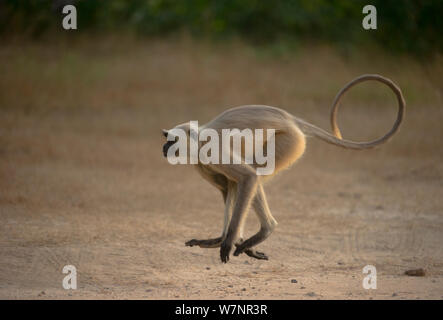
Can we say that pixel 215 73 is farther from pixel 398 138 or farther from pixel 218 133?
pixel 218 133

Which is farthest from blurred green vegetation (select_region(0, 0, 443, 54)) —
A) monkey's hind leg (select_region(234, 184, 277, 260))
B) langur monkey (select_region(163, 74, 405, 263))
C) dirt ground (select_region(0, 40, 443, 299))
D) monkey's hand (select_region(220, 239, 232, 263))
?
monkey's hand (select_region(220, 239, 232, 263))

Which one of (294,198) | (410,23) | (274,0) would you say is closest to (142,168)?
(294,198)

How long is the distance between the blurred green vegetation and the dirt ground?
63 cm

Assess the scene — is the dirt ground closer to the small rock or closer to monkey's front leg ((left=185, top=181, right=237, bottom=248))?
the small rock

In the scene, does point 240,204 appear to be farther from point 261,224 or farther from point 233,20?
point 233,20

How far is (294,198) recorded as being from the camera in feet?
25.4

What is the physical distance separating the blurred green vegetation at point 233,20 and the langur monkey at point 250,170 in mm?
9231

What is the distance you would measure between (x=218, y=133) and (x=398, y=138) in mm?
6695

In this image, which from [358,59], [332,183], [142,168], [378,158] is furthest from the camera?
[358,59]

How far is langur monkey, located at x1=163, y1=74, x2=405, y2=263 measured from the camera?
461 cm

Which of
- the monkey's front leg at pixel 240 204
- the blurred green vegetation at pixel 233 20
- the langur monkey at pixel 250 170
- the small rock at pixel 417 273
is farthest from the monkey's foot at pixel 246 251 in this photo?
the blurred green vegetation at pixel 233 20

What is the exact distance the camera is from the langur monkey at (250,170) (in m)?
4.61

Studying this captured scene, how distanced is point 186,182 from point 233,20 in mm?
8381

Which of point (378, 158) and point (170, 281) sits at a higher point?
point (378, 158)
